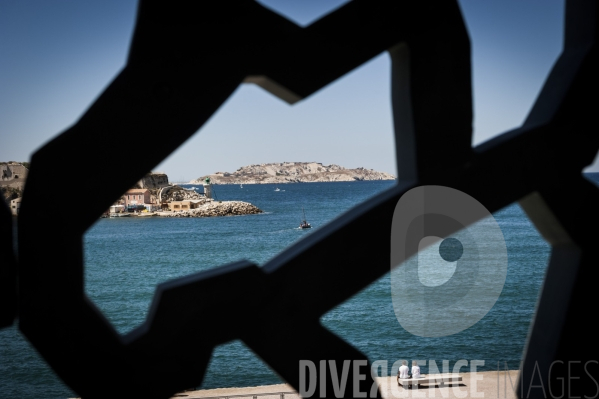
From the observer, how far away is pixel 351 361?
3.18m

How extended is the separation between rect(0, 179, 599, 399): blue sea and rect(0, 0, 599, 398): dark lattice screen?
1547 cm

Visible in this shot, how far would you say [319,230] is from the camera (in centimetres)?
318

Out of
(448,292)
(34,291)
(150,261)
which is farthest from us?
(150,261)

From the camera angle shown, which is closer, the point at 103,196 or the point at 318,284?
the point at 103,196

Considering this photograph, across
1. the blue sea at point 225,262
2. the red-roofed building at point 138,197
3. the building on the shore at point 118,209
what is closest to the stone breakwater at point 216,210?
the blue sea at point 225,262

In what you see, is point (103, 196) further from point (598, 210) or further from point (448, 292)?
point (448, 292)

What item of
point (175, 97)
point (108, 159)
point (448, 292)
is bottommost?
point (448, 292)

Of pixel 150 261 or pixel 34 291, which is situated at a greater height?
pixel 34 291

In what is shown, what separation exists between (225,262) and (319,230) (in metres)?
49.8

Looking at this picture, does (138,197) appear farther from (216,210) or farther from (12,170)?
(12,170)

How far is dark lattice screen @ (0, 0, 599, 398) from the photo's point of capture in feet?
9.07

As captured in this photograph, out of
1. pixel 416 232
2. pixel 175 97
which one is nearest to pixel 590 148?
pixel 416 232

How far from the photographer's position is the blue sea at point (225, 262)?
2406 cm

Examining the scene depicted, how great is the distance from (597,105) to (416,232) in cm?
119
